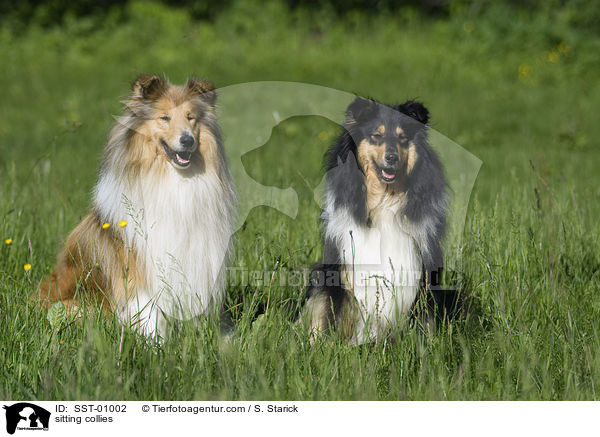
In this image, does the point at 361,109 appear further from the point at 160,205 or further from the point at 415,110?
the point at 160,205

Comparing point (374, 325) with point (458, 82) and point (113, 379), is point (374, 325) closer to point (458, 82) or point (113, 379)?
point (113, 379)

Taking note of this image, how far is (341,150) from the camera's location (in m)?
3.61

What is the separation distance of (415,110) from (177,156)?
1.17 meters

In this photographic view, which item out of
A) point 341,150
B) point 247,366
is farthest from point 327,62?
point 247,366

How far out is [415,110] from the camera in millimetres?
3461

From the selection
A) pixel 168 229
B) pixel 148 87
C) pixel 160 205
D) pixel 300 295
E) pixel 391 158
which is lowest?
pixel 300 295

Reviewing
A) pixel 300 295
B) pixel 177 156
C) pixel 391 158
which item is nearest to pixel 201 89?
pixel 177 156

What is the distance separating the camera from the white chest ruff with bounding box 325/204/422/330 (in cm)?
355

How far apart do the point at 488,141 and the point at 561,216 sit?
4.77 meters

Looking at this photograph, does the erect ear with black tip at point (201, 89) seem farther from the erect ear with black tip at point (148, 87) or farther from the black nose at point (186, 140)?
the black nose at point (186, 140)

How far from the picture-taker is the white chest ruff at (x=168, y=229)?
3.46m
